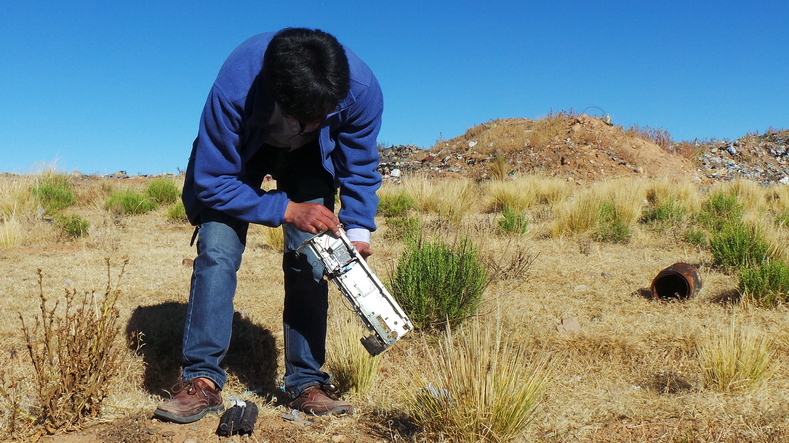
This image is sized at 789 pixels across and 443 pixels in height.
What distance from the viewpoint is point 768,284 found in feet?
13.5

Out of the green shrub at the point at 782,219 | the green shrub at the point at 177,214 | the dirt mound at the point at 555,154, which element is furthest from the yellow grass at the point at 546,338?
the dirt mound at the point at 555,154

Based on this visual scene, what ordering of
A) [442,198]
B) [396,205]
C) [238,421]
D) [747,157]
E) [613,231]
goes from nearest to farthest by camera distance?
[238,421] < [613,231] < [396,205] < [442,198] < [747,157]

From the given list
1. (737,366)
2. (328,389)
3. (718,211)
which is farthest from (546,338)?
(718,211)

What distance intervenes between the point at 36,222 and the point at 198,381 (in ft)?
17.9

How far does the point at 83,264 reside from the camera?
505cm

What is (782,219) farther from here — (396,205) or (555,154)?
(555,154)

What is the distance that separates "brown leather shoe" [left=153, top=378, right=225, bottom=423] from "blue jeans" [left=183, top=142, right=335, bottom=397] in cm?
4

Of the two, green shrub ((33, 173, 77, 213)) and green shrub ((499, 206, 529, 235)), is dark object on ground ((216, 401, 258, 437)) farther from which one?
green shrub ((33, 173, 77, 213))

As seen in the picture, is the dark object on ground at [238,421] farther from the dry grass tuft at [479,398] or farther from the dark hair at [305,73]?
the dark hair at [305,73]

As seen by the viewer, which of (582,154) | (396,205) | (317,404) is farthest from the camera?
(582,154)

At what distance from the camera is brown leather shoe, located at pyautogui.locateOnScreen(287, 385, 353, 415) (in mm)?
2568

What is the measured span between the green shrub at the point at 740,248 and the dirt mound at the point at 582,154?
7.09 metres

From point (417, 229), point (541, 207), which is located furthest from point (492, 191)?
point (417, 229)

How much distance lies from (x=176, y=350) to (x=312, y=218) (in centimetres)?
175
